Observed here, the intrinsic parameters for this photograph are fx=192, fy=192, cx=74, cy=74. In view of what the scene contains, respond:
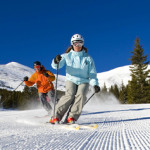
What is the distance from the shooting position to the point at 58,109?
13.0 feet

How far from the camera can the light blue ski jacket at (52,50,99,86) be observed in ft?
13.7

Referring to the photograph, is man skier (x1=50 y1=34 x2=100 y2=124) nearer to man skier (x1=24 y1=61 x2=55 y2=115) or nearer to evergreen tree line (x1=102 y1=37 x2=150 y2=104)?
man skier (x1=24 y1=61 x2=55 y2=115)

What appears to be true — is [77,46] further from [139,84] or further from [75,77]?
[139,84]

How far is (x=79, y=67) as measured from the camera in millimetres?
4238

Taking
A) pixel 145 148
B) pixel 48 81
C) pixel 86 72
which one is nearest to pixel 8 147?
pixel 145 148

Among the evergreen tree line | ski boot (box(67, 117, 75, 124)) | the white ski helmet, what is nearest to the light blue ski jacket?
the white ski helmet

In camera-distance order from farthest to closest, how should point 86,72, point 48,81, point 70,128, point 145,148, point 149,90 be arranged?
point 149,90, point 48,81, point 86,72, point 70,128, point 145,148

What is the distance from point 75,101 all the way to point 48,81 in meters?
2.40

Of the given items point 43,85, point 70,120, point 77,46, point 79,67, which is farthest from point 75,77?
point 43,85

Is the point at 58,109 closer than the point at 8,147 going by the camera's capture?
No

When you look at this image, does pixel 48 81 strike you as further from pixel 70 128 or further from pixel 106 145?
pixel 106 145

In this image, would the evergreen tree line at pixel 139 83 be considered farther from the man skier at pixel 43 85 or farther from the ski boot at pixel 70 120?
the ski boot at pixel 70 120

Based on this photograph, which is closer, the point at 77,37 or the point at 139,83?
the point at 77,37

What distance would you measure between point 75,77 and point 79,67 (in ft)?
0.81
